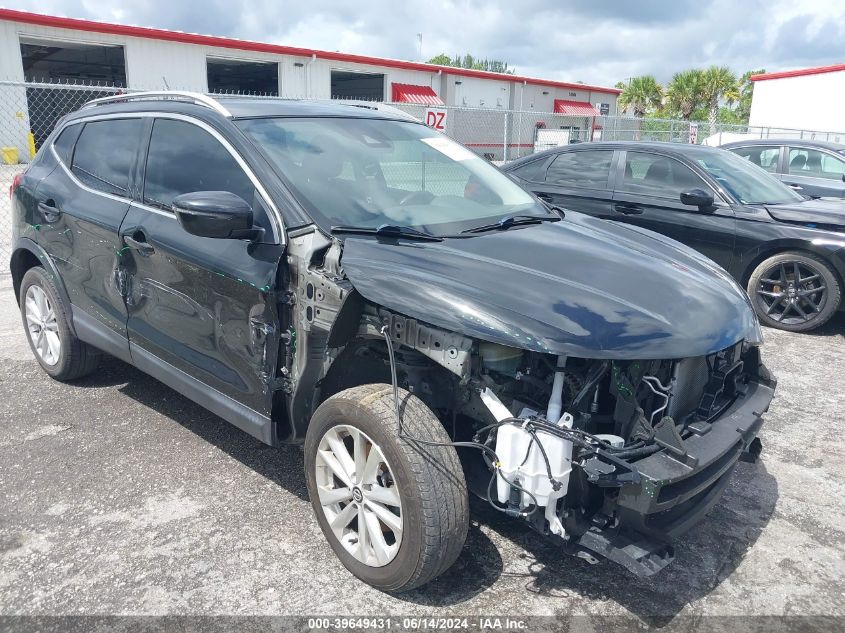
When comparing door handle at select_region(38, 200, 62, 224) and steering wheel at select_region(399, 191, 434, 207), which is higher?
steering wheel at select_region(399, 191, 434, 207)

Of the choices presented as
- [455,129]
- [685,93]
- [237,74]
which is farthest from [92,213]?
[685,93]

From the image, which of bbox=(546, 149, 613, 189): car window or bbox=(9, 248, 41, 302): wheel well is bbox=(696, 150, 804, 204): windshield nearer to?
bbox=(546, 149, 613, 189): car window

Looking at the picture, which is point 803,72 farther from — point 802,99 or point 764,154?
point 764,154

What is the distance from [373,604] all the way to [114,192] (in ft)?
8.65

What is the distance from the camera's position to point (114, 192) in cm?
386

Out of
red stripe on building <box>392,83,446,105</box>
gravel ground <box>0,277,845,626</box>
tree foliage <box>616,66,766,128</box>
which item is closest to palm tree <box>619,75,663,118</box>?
tree foliage <box>616,66,766,128</box>

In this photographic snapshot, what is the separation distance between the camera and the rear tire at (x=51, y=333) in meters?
4.44

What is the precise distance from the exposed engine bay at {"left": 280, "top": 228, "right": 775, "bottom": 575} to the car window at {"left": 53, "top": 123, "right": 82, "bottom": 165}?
2.41 metres

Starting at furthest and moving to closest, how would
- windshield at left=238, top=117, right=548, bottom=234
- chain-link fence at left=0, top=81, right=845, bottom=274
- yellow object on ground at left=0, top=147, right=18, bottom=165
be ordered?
yellow object on ground at left=0, top=147, right=18, bottom=165 < chain-link fence at left=0, top=81, right=845, bottom=274 < windshield at left=238, top=117, right=548, bottom=234

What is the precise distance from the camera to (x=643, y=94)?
45094 millimetres

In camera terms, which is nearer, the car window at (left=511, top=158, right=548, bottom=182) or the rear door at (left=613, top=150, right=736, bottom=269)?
the rear door at (left=613, top=150, right=736, bottom=269)

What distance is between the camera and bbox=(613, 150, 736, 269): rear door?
249 inches

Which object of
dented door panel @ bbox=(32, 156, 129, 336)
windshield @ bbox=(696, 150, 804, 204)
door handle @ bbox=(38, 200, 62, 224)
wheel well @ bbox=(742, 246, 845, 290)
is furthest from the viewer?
windshield @ bbox=(696, 150, 804, 204)

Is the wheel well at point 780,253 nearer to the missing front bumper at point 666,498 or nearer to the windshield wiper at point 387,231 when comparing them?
the missing front bumper at point 666,498
